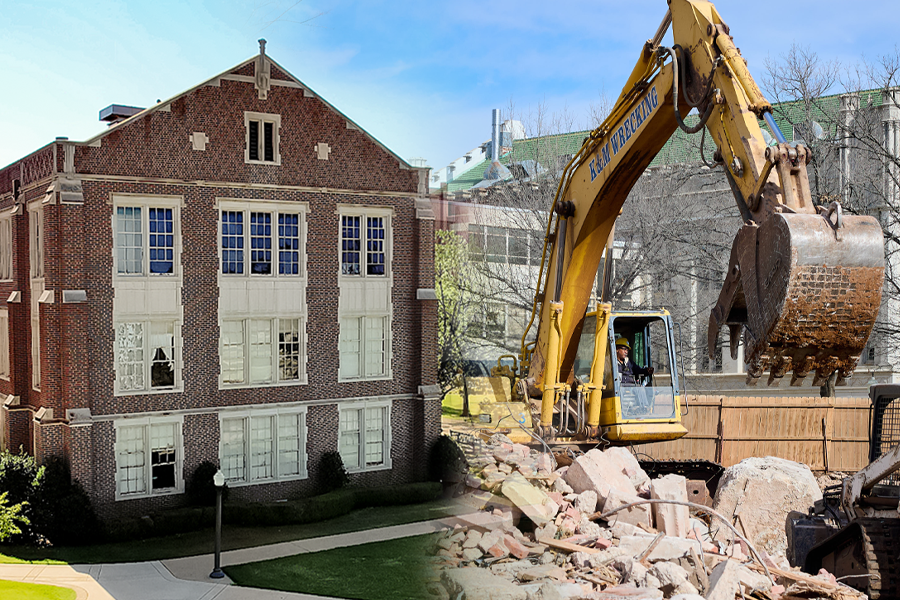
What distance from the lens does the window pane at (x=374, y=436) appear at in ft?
18.4

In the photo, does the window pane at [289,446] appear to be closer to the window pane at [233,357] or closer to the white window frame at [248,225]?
the window pane at [233,357]

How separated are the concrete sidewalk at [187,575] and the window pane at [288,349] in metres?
1.16

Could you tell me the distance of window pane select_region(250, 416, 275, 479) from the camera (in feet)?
18.1

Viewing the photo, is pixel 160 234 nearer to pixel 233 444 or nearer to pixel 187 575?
pixel 233 444

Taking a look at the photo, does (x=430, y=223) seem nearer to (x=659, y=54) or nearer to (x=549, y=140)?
(x=659, y=54)

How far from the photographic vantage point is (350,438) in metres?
5.75

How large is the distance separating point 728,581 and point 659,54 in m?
4.39

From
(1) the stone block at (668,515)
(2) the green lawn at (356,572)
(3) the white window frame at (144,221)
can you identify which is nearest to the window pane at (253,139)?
(3) the white window frame at (144,221)

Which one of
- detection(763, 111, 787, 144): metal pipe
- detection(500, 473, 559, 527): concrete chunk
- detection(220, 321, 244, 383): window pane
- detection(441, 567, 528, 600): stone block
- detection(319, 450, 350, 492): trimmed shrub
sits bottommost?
detection(441, 567, 528, 600): stone block

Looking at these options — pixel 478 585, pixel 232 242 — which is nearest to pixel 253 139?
pixel 232 242

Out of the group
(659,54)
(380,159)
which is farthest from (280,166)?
(659,54)

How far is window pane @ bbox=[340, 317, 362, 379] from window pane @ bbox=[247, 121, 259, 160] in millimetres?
1355

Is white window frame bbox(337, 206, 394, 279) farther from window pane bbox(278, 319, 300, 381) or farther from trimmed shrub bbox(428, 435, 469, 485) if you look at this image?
trimmed shrub bbox(428, 435, 469, 485)

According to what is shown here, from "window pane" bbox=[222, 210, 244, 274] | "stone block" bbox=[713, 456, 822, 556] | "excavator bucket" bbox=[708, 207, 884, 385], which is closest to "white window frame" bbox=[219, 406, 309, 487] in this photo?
"window pane" bbox=[222, 210, 244, 274]
